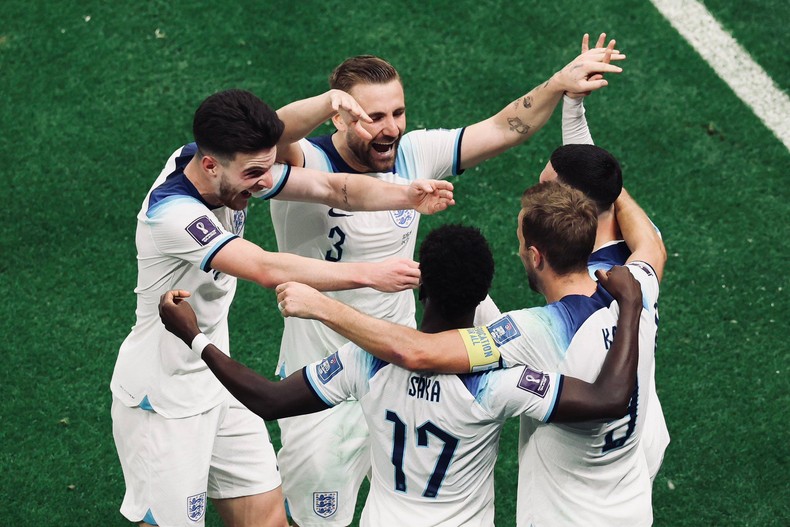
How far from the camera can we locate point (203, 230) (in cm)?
466

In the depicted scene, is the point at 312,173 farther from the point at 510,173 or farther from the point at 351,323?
the point at 510,173

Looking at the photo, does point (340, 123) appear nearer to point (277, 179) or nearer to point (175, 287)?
point (277, 179)

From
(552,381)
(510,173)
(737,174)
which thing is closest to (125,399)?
(552,381)

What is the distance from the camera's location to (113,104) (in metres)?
8.63

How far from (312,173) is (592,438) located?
1.80 meters

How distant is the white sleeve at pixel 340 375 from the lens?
4.17 meters

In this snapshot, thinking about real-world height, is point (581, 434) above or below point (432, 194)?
below

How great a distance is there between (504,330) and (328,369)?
665mm

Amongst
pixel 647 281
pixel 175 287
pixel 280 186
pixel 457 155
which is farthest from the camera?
pixel 457 155

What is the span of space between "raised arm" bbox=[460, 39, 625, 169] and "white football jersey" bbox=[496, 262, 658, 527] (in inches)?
40.9

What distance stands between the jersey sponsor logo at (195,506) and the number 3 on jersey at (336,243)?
1279 millimetres

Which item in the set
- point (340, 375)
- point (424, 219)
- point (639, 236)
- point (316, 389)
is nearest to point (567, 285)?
point (639, 236)

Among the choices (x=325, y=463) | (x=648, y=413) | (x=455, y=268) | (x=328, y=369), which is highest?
(x=455, y=268)

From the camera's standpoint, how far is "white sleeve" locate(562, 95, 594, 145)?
17.3 feet
